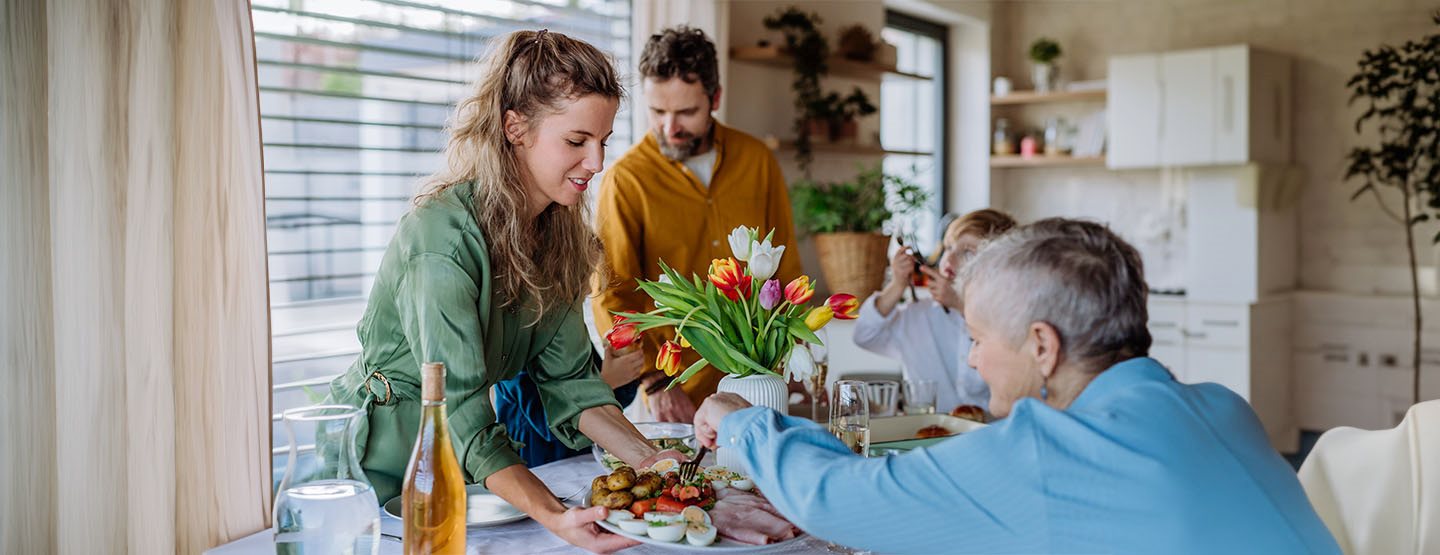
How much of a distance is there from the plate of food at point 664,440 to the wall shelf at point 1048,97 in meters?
4.58

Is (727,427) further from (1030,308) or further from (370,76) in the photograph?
(370,76)

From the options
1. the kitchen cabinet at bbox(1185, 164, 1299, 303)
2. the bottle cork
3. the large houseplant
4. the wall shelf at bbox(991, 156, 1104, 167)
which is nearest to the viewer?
the bottle cork

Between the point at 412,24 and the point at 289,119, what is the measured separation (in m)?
0.57

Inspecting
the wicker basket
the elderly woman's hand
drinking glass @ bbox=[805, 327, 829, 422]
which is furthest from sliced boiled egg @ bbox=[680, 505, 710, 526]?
the wicker basket

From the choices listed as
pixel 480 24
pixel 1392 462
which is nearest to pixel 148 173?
pixel 480 24

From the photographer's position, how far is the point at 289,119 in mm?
2881

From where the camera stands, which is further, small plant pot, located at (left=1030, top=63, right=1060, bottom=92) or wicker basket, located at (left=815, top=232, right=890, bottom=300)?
small plant pot, located at (left=1030, top=63, right=1060, bottom=92)

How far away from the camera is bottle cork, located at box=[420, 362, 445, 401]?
3.90ft

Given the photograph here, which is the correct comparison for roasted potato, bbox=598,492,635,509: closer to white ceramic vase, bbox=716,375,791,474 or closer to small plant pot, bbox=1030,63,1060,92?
white ceramic vase, bbox=716,375,791,474

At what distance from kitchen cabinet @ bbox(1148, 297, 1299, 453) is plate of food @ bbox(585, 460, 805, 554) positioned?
4.39 metres

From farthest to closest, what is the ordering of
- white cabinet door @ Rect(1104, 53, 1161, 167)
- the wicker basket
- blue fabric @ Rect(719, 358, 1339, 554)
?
white cabinet door @ Rect(1104, 53, 1161, 167) → the wicker basket → blue fabric @ Rect(719, 358, 1339, 554)

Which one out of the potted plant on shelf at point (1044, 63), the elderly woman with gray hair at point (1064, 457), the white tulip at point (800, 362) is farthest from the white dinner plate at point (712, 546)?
the potted plant on shelf at point (1044, 63)

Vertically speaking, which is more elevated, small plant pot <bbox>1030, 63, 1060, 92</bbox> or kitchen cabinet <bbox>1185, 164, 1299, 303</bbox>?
small plant pot <bbox>1030, 63, 1060, 92</bbox>

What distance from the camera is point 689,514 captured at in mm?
1392
